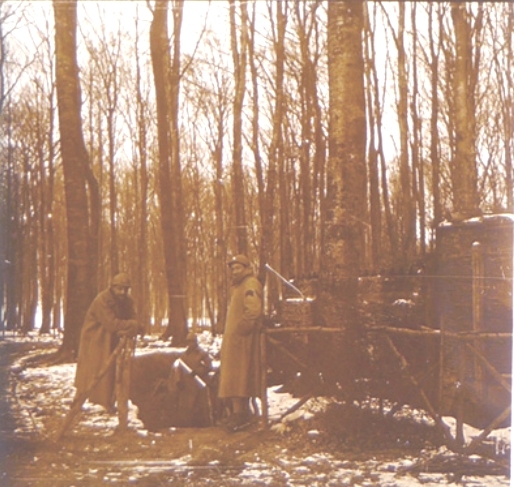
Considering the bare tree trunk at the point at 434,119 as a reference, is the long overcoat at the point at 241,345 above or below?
below

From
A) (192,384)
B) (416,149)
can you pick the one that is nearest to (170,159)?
(192,384)

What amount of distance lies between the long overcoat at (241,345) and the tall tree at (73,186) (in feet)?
3.11

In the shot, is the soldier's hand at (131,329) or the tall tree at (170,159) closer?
the soldier's hand at (131,329)

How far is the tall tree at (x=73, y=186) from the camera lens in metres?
4.42

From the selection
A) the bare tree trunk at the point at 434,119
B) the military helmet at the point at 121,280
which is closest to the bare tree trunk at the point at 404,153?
the bare tree trunk at the point at 434,119

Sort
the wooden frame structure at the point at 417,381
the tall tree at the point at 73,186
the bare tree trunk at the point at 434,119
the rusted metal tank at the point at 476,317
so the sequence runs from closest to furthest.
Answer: the wooden frame structure at the point at 417,381 → the rusted metal tank at the point at 476,317 → the tall tree at the point at 73,186 → the bare tree trunk at the point at 434,119

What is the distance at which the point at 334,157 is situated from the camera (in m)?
4.62

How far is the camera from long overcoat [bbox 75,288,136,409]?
14.1 ft

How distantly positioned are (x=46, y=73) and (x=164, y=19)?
841mm

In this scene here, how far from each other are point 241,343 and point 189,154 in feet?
4.38

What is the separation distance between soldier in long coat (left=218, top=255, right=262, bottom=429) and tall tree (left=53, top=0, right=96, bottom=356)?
93 cm

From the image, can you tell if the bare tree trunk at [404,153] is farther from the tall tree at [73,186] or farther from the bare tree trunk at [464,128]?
the tall tree at [73,186]

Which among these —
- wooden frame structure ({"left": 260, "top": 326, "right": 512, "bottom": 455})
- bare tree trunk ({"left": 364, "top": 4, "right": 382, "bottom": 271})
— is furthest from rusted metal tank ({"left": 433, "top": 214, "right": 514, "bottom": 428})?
bare tree trunk ({"left": 364, "top": 4, "right": 382, "bottom": 271})

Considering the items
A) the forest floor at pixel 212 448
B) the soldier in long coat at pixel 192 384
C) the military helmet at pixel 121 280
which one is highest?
the military helmet at pixel 121 280
